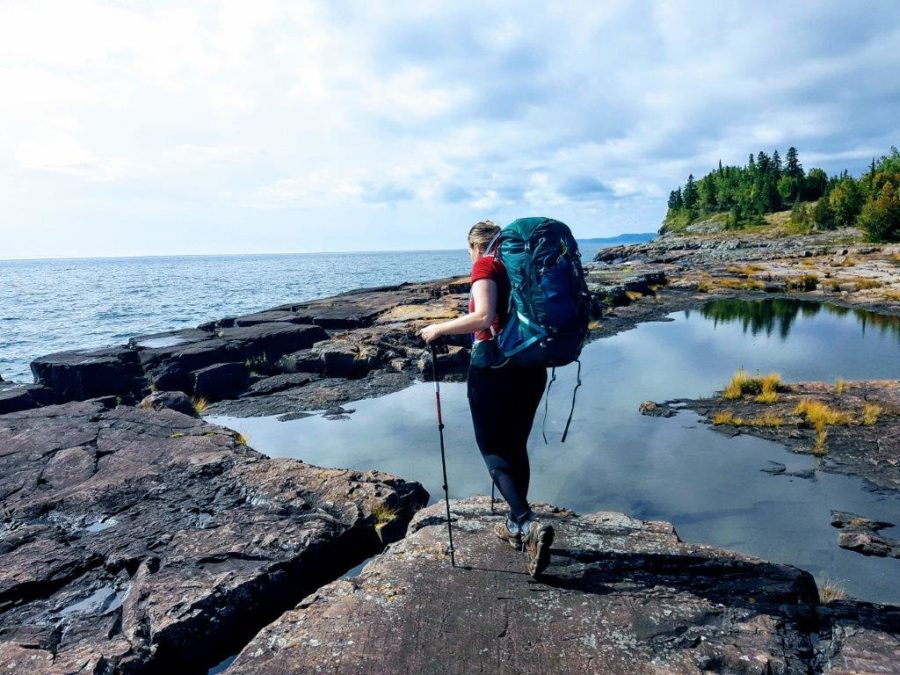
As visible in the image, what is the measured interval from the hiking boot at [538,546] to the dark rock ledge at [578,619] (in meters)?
0.16

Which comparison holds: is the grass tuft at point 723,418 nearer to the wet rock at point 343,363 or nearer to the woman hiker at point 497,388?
the woman hiker at point 497,388

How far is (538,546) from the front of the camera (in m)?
4.37

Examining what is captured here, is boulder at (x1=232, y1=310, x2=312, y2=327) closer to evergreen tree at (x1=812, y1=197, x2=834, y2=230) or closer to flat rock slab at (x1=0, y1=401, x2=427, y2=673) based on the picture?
flat rock slab at (x1=0, y1=401, x2=427, y2=673)

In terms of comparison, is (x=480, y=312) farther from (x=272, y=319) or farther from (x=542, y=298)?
(x=272, y=319)

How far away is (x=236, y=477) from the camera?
26.3 ft

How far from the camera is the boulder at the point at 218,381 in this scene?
1653cm

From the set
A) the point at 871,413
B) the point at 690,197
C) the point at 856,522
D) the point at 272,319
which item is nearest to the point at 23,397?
the point at 272,319


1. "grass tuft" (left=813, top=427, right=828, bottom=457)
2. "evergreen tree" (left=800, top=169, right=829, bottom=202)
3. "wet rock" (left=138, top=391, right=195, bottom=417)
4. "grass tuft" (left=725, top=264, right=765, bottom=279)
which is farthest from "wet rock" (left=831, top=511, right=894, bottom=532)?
"evergreen tree" (left=800, top=169, right=829, bottom=202)

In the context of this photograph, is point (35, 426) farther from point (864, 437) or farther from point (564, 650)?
point (864, 437)

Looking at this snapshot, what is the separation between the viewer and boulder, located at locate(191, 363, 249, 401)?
16.5 meters

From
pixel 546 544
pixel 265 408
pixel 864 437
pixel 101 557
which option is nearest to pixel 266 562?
pixel 101 557

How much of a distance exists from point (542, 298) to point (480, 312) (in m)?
0.50

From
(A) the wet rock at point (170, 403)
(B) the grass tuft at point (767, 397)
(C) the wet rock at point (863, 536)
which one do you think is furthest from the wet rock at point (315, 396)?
(C) the wet rock at point (863, 536)

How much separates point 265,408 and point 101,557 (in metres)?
8.98
